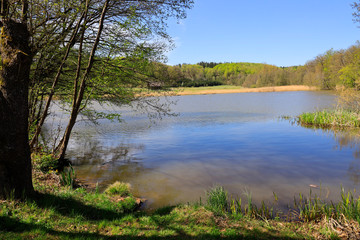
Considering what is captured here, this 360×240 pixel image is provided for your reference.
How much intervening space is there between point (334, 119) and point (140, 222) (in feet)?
65.7

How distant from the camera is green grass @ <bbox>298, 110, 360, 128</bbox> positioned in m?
19.8

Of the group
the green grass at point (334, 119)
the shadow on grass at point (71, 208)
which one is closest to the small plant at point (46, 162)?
the shadow on grass at point (71, 208)

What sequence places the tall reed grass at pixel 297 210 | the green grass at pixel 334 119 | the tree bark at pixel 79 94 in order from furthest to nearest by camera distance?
the green grass at pixel 334 119
the tree bark at pixel 79 94
the tall reed grass at pixel 297 210

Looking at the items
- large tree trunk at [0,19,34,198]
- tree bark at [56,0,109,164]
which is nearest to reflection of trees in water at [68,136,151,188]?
tree bark at [56,0,109,164]

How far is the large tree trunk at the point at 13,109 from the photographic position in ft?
16.6

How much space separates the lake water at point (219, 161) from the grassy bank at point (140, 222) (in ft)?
5.50

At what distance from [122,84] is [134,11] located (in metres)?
3.15

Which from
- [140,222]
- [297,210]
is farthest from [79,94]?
[297,210]

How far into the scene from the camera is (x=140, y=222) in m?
5.36

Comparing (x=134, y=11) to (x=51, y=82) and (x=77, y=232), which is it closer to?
(x=51, y=82)

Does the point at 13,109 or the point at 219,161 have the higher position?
the point at 13,109

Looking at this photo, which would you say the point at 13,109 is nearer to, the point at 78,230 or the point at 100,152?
the point at 78,230

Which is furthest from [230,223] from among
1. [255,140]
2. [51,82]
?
[255,140]

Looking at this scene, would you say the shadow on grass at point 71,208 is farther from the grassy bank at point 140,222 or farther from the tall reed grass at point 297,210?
the tall reed grass at point 297,210
